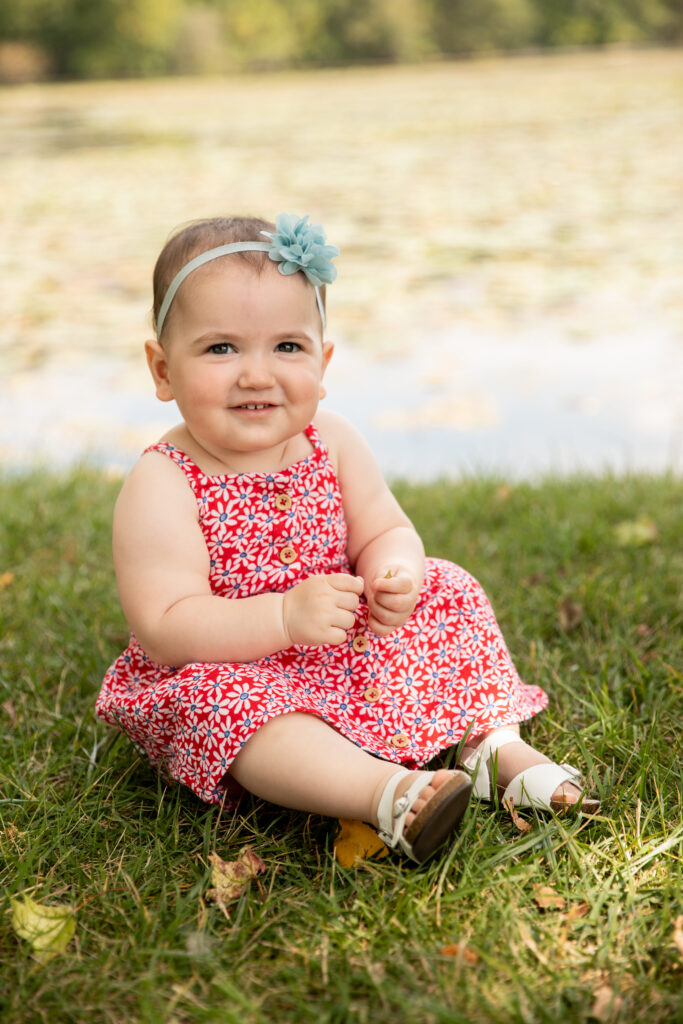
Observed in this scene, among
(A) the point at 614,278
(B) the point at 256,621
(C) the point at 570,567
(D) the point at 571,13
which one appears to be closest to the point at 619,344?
(A) the point at 614,278

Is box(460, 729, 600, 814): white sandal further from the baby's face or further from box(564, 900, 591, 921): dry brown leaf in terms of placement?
the baby's face

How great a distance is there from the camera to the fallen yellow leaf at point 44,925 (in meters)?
1.46

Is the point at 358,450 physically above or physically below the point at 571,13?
below

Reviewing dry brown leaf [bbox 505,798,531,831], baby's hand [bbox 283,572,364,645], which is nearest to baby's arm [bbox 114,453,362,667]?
baby's hand [bbox 283,572,364,645]

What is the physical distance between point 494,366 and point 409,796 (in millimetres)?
5210

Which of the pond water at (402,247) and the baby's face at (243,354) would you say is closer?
the baby's face at (243,354)

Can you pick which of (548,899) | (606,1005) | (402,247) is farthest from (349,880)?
(402,247)

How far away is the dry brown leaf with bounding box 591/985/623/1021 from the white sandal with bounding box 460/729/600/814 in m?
0.40

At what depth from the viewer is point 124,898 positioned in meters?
1.59

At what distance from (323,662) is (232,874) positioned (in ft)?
1.46

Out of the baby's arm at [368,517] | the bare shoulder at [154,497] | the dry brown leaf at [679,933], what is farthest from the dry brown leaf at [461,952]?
the bare shoulder at [154,497]

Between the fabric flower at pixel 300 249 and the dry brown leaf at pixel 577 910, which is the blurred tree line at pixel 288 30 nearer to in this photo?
the fabric flower at pixel 300 249

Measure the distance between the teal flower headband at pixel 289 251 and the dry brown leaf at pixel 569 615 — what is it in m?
1.09

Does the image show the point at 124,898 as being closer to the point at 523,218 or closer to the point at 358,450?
the point at 358,450
